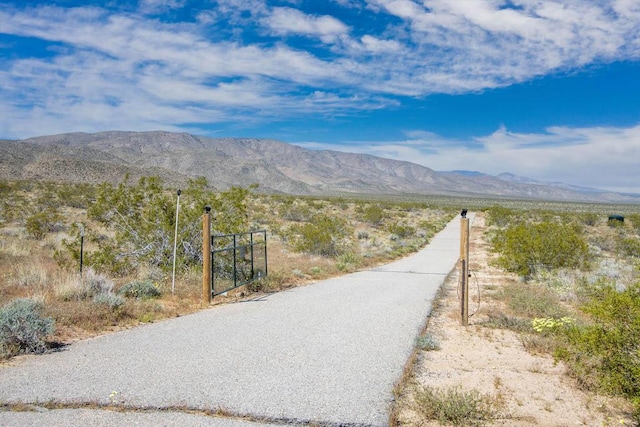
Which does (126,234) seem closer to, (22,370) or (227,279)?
(227,279)

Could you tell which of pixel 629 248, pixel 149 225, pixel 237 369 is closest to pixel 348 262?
pixel 149 225

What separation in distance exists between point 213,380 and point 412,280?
9025 mm

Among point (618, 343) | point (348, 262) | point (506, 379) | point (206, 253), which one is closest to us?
point (618, 343)

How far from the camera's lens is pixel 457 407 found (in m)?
4.75

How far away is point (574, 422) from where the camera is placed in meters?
4.80

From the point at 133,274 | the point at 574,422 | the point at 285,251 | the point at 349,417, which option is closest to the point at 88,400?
the point at 349,417

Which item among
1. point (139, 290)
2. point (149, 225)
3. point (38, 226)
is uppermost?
A: point (149, 225)

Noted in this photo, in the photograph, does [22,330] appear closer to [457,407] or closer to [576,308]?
[457,407]

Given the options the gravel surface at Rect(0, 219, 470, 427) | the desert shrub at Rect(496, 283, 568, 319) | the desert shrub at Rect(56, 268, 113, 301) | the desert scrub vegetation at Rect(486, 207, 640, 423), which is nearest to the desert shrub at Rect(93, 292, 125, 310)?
the desert shrub at Rect(56, 268, 113, 301)

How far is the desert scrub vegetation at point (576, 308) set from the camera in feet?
15.6

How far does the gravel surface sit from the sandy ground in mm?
387

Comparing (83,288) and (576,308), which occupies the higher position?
(83,288)

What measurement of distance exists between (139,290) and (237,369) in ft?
16.4

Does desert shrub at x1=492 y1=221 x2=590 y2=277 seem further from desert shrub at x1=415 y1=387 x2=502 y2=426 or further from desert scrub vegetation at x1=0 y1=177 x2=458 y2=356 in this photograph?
desert shrub at x1=415 y1=387 x2=502 y2=426
